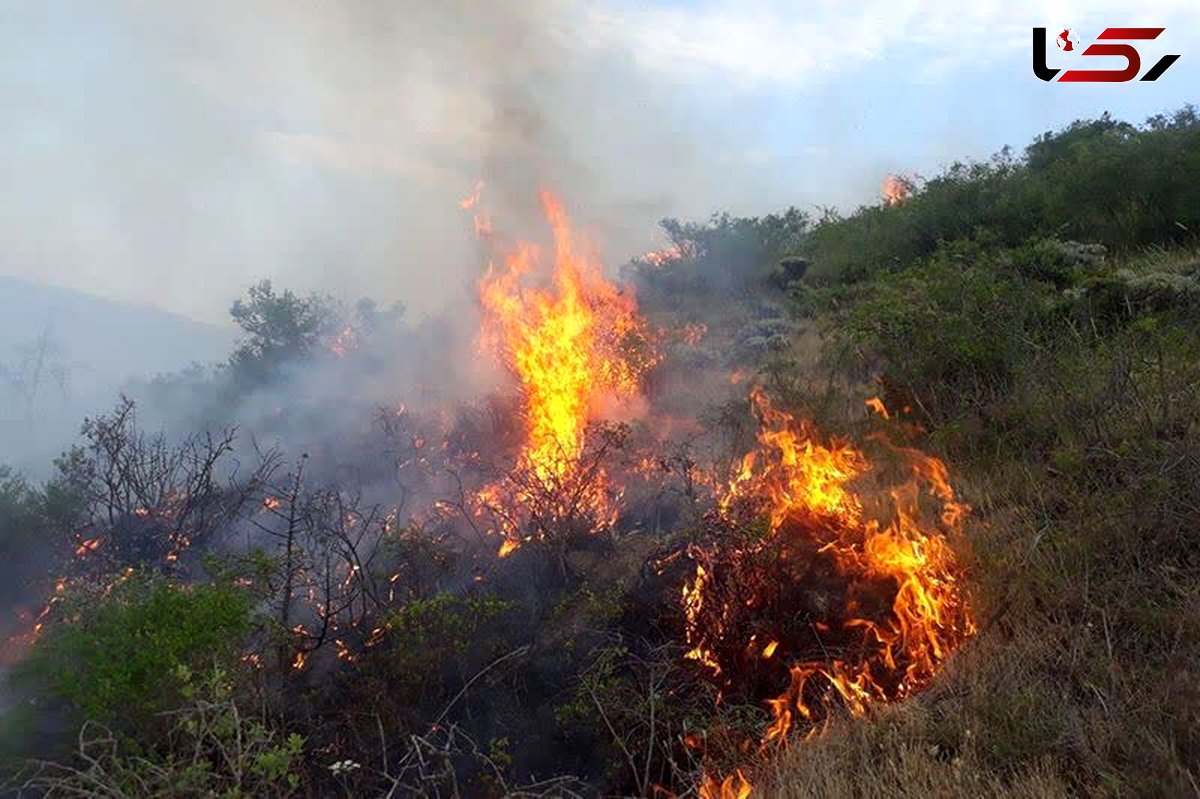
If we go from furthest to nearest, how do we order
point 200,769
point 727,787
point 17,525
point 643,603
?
point 17,525 < point 643,603 < point 727,787 < point 200,769

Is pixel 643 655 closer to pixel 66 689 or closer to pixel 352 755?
pixel 352 755

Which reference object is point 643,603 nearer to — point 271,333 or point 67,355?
point 271,333

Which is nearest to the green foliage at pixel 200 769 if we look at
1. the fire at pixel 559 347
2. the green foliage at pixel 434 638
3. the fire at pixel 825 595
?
the green foliage at pixel 434 638

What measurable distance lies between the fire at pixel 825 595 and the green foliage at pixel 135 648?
3120 mm

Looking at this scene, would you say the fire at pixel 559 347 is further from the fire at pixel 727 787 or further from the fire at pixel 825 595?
the fire at pixel 727 787

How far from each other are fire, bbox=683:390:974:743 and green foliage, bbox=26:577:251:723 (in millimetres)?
3120

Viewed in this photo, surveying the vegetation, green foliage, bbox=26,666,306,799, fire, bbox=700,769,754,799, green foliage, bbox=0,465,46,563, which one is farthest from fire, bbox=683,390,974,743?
green foliage, bbox=0,465,46,563

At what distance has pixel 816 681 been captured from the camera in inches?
189

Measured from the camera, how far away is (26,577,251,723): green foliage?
4.50 metres

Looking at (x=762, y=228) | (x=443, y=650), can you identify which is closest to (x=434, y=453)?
(x=443, y=650)

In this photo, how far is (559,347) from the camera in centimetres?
1075

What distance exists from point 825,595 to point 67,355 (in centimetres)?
3789

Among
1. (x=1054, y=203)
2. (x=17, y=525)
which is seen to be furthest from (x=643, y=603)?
(x=1054, y=203)

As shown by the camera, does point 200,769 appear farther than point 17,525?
No
